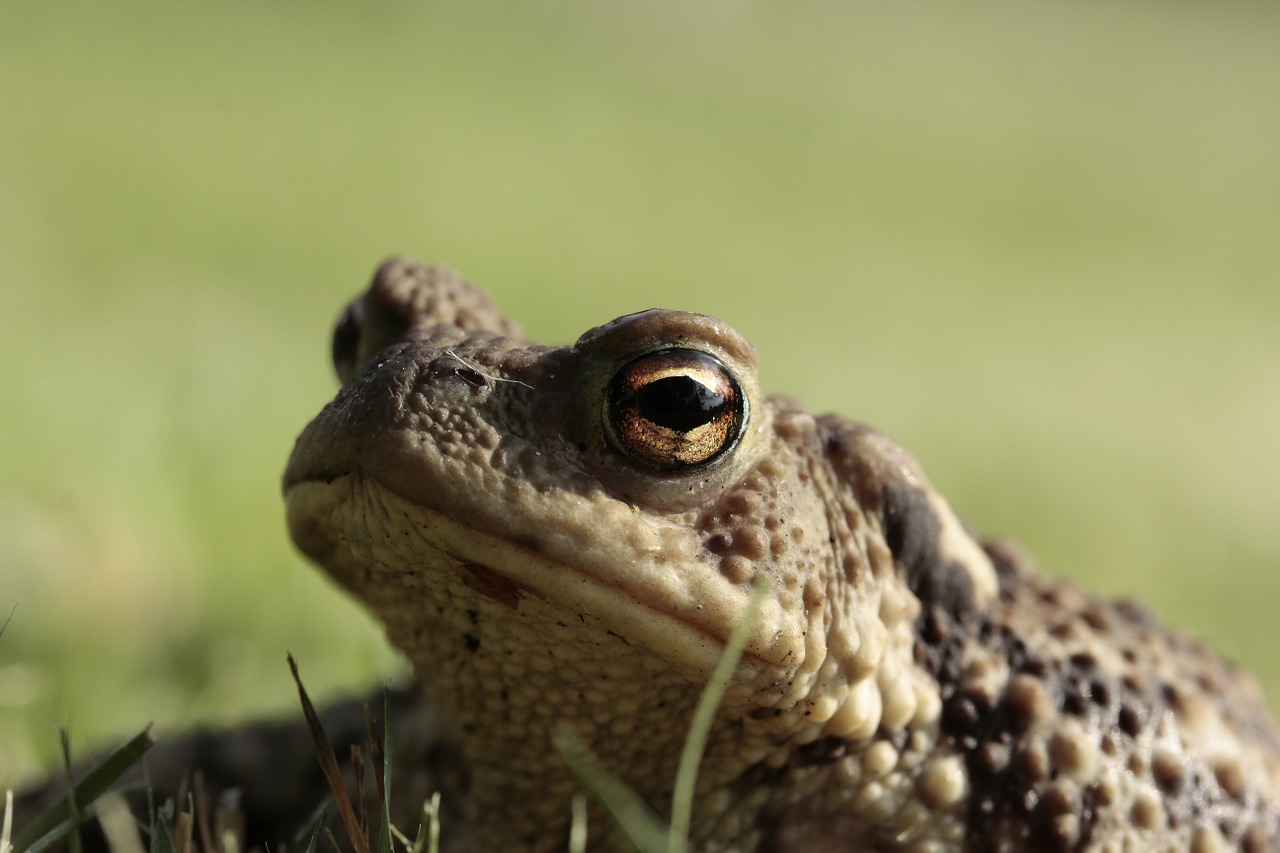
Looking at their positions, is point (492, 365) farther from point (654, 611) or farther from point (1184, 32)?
point (1184, 32)

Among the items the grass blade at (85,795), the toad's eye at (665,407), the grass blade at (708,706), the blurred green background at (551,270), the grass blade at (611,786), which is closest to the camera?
the grass blade at (708,706)

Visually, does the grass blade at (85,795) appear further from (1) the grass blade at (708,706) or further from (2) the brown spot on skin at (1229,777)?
(2) the brown spot on skin at (1229,777)

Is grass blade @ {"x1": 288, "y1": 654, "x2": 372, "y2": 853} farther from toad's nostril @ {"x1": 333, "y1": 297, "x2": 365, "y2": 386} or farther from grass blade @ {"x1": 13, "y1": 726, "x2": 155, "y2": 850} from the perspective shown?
toad's nostril @ {"x1": 333, "y1": 297, "x2": 365, "y2": 386}

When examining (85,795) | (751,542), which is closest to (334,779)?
(85,795)

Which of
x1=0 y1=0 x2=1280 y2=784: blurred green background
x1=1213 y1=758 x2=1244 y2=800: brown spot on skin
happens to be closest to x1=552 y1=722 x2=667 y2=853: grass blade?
x1=1213 y1=758 x2=1244 y2=800: brown spot on skin

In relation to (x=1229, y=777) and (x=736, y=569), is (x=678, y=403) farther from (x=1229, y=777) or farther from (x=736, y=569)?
→ (x=1229, y=777)

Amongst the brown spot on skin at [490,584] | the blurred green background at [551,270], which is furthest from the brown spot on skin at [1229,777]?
the blurred green background at [551,270]
